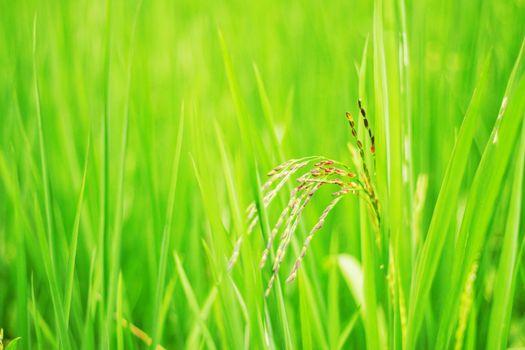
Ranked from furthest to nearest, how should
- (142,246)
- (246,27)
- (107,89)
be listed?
(246,27), (142,246), (107,89)

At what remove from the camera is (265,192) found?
3.48 feet

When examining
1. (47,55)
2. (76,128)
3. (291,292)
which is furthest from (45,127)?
(291,292)

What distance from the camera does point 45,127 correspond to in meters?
1.42

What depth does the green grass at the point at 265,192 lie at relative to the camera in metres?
0.60

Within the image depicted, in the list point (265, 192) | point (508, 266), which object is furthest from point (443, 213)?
point (265, 192)

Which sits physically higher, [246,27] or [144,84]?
[246,27]

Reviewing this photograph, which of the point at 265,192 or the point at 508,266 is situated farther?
the point at 265,192

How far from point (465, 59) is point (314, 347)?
2.42 ft

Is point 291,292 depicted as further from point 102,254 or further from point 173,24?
point 173,24

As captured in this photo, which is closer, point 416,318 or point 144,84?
point 416,318

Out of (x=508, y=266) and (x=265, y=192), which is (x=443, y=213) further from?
(x=265, y=192)

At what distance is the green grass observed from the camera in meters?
0.60

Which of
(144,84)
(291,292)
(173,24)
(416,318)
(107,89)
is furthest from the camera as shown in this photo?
(173,24)

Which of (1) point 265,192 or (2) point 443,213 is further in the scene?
(1) point 265,192
